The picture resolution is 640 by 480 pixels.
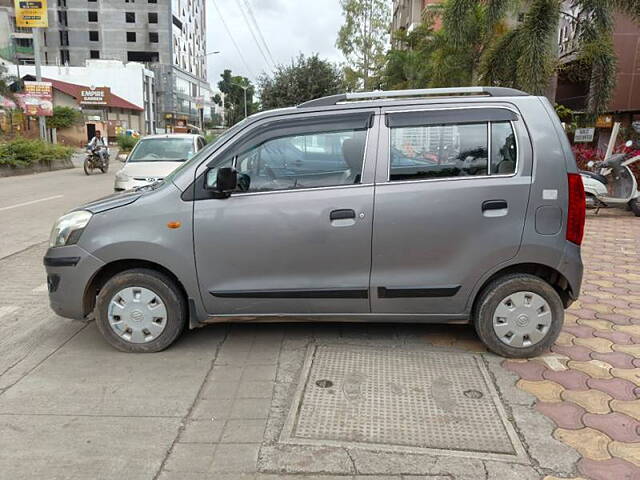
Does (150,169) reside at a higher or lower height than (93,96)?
lower

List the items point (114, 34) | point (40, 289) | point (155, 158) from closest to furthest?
point (40, 289) < point (155, 158) < point (114, 34)

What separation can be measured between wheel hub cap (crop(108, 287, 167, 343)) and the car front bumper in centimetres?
24

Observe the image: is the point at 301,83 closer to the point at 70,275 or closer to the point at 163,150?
the point at 163,150

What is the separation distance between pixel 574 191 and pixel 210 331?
304 cm

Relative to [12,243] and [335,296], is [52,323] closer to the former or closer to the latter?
[335,296]

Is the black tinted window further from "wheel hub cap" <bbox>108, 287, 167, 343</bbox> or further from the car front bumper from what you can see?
Answer: the car front bumper

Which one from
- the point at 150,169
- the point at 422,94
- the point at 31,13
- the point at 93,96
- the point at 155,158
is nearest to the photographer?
the point at 422,94

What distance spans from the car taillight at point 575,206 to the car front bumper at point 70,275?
340cm

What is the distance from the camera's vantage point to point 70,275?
154 inches

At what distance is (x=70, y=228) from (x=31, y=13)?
82.9ft

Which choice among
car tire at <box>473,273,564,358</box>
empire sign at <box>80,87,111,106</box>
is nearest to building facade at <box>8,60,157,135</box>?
empire sign at <box>80,87,111,106</box>

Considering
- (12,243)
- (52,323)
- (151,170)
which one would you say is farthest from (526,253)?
(151,170)

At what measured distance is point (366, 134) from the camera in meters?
3.82

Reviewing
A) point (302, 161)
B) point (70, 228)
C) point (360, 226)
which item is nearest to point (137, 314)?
point (70, 228)
